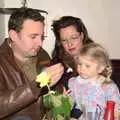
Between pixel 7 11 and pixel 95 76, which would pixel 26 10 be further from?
pixel 7 11

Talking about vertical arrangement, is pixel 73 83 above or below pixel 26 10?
below

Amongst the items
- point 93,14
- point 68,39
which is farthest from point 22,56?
point 93,14

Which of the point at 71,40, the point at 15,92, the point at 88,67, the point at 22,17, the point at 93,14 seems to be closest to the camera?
the point at 15,92

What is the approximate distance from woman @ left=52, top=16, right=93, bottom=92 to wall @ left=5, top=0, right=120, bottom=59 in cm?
126

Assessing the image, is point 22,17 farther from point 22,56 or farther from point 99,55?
point 99,55

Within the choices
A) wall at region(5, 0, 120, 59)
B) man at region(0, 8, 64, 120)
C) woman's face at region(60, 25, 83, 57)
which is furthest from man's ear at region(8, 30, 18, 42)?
wall at region(5, 0, 120, 59)

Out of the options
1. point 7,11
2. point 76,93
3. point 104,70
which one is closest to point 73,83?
point 76,93

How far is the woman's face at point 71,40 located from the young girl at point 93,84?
258mm

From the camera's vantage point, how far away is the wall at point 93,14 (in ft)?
12.1

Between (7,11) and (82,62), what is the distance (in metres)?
1.61

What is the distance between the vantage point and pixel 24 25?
2.07m

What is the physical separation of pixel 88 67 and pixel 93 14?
183 cm

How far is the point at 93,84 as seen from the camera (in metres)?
2.01

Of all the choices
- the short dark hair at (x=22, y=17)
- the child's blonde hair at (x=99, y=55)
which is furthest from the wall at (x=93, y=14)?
the child's blonde hair at (x=99, y=55)
